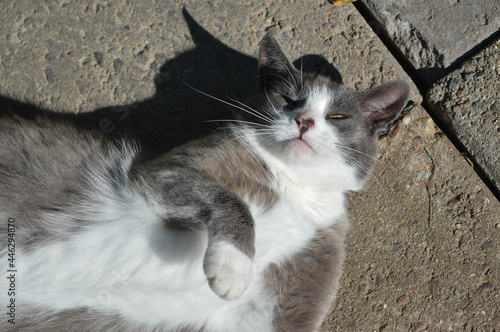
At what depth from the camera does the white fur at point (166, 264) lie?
6.85 feet

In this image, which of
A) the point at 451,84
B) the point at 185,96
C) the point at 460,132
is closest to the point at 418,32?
the point at 451,84

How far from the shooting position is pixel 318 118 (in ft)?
7.76

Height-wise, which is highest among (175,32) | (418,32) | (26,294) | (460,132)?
(175,32)

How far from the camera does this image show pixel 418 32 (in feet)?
9.69

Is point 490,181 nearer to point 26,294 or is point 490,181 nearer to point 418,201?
point 418,201

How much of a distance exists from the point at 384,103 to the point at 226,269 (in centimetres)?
135

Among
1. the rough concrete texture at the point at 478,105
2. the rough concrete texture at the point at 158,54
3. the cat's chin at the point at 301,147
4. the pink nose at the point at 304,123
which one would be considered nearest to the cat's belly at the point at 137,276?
the cat's chin at the point at 301,147

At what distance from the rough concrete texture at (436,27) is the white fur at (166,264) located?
1064 millimetres

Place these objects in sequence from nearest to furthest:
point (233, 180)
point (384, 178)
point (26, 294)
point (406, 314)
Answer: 1. point (26, 294)
2. point (233, 180)
3. point (406, 314)
4. point (384, 178)

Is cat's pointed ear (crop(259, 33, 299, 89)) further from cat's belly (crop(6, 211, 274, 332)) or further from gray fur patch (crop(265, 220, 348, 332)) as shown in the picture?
cat's belly (crop(6, 211, 274, 332))

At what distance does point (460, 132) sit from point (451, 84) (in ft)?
1.05

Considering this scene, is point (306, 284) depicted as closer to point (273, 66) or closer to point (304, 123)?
point (304, 123)

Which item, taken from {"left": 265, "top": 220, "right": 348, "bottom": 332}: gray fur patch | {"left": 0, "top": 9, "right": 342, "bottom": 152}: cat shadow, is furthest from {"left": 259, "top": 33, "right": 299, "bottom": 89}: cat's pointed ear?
{"left": 265, "top": 220, "right": 348, "bottom": 332}: gray fur patch

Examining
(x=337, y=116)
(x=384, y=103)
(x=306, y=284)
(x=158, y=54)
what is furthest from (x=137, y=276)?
(x=384, y=103)
